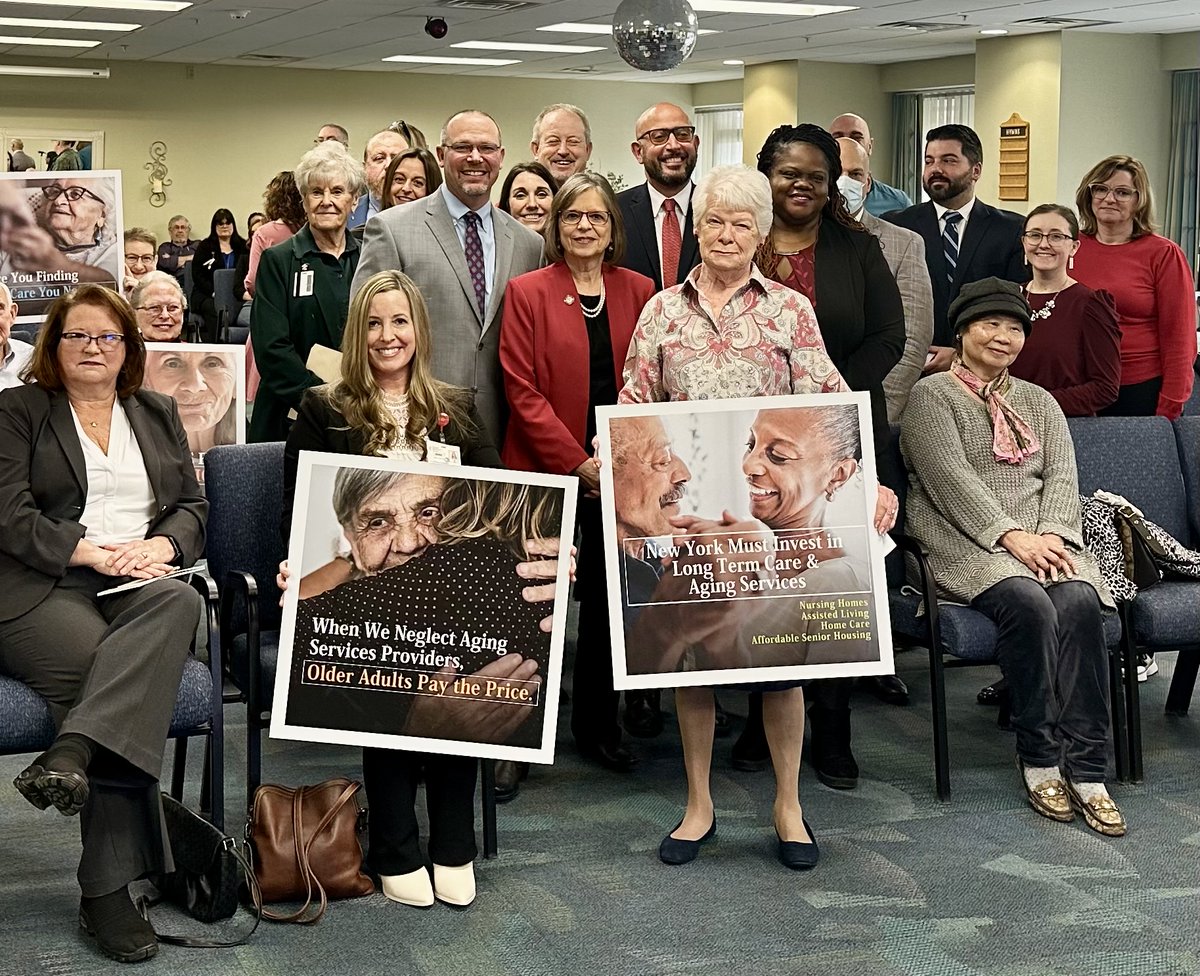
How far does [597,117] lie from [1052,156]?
8.36m

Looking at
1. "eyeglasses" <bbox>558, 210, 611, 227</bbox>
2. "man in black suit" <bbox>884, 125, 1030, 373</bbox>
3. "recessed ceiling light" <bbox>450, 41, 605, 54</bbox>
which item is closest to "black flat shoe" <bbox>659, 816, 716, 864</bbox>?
"eyeglasses" <bbox>558, 210, 611, 227</bbox>

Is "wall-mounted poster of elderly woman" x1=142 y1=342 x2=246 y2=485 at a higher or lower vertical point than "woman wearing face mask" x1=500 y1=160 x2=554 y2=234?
lower

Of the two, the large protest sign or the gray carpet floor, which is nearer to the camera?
the gray carpet floor

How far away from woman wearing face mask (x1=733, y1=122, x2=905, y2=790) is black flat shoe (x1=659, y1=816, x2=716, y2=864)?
0.63 metres

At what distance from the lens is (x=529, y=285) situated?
157 inches

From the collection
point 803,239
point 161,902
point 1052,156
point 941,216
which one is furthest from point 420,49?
point 161,902

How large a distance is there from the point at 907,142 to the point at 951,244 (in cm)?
1366

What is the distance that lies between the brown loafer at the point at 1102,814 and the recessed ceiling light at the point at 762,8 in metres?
10.2

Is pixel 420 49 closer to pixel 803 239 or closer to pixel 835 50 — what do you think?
pixel 835 50

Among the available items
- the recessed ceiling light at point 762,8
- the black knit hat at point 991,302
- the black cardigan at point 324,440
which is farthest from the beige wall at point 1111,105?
the black cardigan at point 324,440

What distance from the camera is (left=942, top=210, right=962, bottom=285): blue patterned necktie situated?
5445 mm

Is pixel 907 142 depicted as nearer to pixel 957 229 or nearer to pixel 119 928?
pixel 957 229

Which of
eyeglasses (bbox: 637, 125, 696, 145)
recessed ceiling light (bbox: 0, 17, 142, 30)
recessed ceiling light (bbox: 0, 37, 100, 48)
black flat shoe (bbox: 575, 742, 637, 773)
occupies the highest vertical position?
recessed ceiling light (bbox: 0, 37, 100, 48)

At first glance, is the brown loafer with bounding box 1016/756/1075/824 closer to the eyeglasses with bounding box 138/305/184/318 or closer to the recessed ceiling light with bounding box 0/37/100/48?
the eyeglasses with bounding box 138/305/184/318
